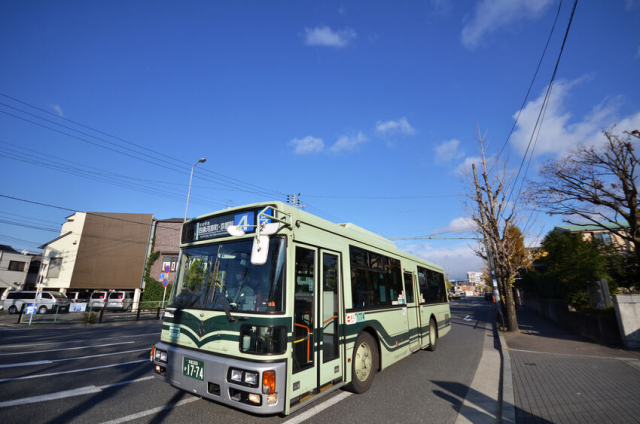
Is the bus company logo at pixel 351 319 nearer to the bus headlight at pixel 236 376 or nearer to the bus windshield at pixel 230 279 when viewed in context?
the bus windshield at pixel 230 279

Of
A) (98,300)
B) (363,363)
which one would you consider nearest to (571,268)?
(363,363)

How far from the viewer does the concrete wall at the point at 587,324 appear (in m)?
9.75

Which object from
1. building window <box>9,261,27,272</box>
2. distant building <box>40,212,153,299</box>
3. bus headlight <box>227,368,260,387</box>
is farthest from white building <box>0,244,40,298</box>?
bus headlight <box>227,368,260,387</box>

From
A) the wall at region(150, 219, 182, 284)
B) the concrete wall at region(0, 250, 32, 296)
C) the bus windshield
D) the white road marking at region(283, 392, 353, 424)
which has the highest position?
the wall at region(150, 219, 182, 284)

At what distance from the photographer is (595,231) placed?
3544 cm

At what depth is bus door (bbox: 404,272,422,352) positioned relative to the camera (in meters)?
7.70

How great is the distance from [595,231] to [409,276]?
41548 mm

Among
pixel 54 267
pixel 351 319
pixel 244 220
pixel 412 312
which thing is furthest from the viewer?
pixel 54 267

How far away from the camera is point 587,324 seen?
11.3 m

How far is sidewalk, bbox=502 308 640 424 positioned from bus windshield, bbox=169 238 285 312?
430 centimetres

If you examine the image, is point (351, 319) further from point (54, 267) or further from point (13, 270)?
point (13, 270)

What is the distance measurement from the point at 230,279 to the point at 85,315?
20.9 m

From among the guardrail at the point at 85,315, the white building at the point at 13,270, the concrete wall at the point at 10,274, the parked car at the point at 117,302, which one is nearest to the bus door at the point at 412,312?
the guardrail at the point at 85,315

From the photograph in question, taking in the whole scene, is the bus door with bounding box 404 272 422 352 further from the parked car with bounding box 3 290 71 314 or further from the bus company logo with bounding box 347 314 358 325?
the parked car with bounding box 3 290 71 314
